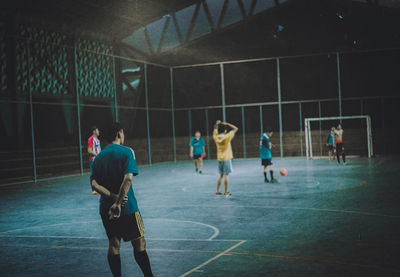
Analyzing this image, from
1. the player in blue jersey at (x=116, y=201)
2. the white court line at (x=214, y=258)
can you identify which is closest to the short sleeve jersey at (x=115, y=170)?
the player in blue jersey at (x=116, y=201)

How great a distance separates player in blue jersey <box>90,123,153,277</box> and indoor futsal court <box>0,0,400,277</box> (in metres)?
0.02

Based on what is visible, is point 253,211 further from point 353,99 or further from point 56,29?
point 353,99

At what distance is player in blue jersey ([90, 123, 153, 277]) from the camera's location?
4336mm

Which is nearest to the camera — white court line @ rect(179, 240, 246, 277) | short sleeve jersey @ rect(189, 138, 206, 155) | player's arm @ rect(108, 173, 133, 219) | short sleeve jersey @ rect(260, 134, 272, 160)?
player's arm @ rect(108, 173, 133, 219)

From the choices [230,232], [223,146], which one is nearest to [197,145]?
[223,146]

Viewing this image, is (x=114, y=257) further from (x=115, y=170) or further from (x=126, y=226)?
(x=115, y=170)

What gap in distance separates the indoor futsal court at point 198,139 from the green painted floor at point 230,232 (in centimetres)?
4

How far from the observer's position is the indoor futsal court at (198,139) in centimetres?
557

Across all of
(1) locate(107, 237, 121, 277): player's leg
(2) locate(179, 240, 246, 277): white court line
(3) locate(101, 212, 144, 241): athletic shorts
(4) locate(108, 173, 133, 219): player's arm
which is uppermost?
(4) locate(108, 173, 133, 219): player's arm

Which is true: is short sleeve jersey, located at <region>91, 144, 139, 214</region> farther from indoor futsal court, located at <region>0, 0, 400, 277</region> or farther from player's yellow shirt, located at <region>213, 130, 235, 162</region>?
player's yellow shirt, located at <region>213, 130, 235, 162</region>

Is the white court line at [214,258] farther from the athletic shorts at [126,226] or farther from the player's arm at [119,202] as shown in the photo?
the player's arm at [119,202]

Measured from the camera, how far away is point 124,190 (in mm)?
4254

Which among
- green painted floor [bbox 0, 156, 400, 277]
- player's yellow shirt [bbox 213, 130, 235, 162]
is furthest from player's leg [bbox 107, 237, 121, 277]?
player's yellow shirt [bbox 213, 130, 235, 162]

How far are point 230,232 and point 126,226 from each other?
3073mm
